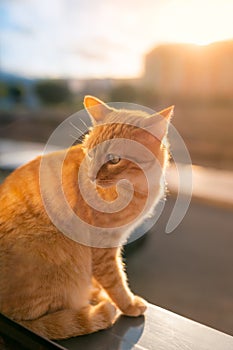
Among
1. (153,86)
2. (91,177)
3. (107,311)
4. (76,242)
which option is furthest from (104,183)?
(153,86)

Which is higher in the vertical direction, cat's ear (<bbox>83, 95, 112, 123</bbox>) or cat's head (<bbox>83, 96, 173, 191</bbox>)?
cat's ear (<bbox>83, 95, 112, 123</bbox>)

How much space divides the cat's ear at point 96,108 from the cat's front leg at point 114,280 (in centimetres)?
29

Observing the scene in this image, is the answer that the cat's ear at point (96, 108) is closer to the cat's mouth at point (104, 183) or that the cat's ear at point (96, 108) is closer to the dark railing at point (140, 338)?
the cat's mouth at point (104, 183)

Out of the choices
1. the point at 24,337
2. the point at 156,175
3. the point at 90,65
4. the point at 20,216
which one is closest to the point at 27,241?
the point at 20,216

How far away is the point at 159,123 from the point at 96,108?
0.15m

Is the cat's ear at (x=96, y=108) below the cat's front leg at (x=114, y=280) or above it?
above

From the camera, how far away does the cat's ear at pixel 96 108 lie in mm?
775

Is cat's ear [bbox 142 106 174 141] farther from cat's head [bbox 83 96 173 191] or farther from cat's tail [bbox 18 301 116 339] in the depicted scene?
cat's tail [bbox 18 301 116 339]

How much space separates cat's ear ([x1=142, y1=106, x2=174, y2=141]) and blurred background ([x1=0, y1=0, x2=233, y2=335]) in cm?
20

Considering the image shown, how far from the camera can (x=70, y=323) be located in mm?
645

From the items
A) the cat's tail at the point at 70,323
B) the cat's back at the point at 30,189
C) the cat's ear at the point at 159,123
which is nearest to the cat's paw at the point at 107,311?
the cat's tail at the point at 70,323

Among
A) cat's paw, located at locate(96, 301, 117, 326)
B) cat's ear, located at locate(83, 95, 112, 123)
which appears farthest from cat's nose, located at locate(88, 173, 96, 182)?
cat's paw, located at locate(96, 301, 117, 326)

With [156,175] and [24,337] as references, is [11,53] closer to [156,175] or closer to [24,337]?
[156,175]

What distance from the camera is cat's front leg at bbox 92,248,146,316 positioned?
2.33 feet
